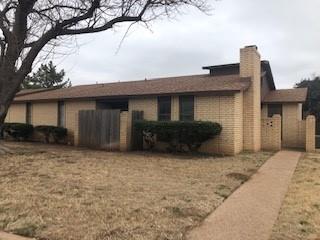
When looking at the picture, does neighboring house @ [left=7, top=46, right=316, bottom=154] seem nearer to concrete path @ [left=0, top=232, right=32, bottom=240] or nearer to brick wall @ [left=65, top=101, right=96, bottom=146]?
brick wall @ [left=65, top=101, right=96, bottom=146]

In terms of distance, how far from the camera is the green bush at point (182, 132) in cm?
1489

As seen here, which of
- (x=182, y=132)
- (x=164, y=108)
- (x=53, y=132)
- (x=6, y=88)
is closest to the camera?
(x=6, y=88)

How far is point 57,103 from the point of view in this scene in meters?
22.4

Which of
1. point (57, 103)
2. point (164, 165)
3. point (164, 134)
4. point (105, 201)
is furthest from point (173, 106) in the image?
point (105, 201)

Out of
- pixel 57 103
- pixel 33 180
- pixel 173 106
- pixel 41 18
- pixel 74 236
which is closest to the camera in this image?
pixel 74 236

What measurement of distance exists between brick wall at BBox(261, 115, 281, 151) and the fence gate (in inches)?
281

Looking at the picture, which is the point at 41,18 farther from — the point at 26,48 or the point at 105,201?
the point at 105,201

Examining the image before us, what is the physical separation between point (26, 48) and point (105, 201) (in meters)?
9.81

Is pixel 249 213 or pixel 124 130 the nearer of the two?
pixel 249 213

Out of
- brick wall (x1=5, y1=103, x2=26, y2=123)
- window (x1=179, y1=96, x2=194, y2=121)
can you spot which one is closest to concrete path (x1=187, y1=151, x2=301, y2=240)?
window (x1=179, y1=96, x2=194, y2=121)

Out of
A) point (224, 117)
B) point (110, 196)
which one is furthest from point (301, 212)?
point (224, 117)

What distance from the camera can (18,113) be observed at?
24734 mm

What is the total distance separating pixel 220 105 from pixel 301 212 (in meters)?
9.55

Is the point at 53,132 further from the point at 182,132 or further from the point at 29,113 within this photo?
the point at 182,132
